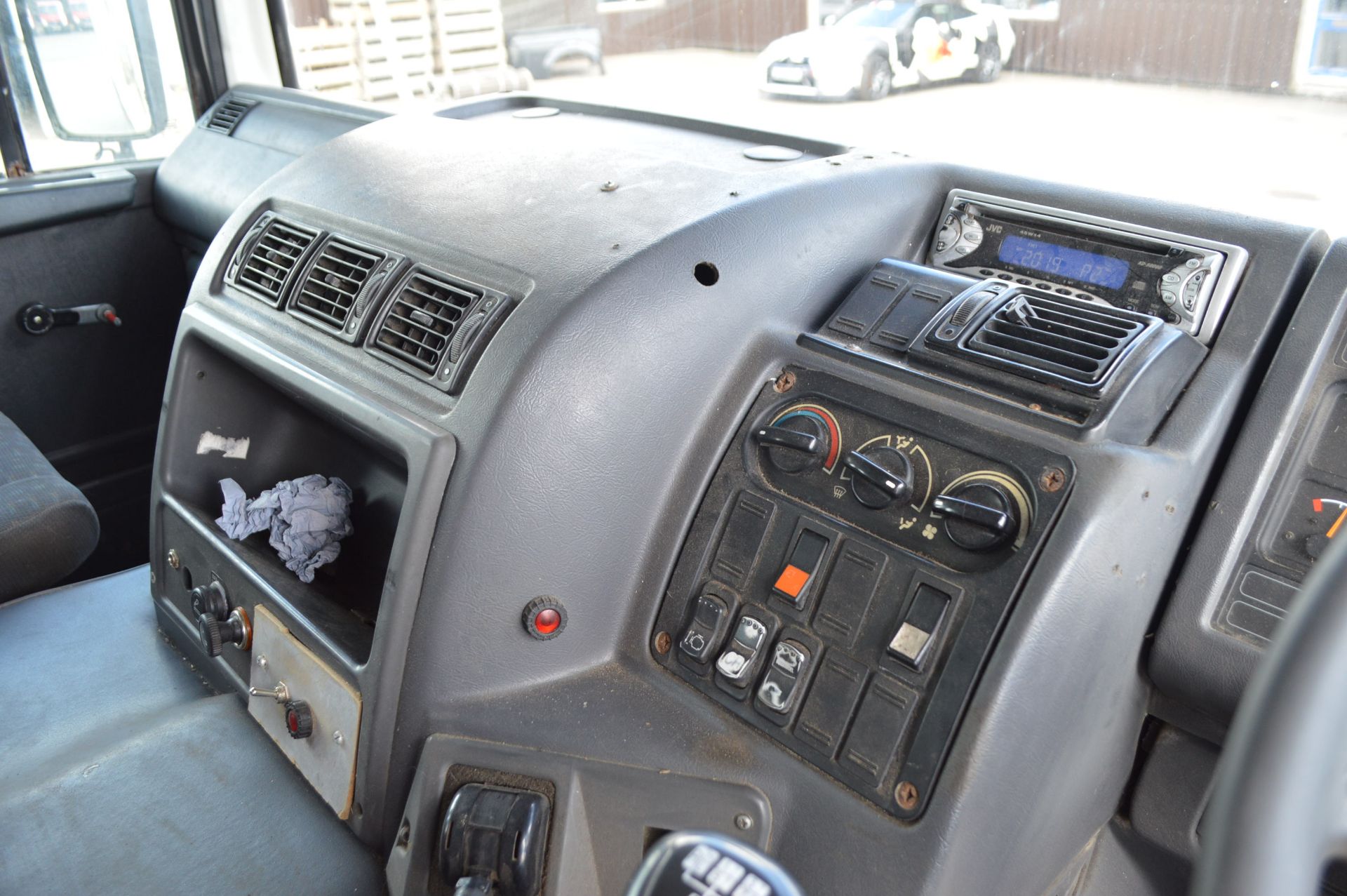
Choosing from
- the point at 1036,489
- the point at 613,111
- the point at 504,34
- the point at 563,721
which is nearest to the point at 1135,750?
the point at 1036,489

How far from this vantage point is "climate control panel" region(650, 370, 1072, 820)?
114cm

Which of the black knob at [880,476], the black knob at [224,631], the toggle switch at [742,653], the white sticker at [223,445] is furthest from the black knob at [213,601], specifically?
the black knob at [880,476]

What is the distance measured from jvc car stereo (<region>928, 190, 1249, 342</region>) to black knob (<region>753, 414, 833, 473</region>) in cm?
39

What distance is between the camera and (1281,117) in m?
1.39

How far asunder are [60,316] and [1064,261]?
2.49 meters

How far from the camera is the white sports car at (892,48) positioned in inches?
63.1

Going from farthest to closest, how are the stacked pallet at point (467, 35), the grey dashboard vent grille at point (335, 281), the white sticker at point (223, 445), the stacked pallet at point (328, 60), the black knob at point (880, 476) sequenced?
the stacked pallet at point (328, 60) < the stacked pallet at point (467, 35) < the white sticker at point (223, 445) < the grey dashboard vent grille at point (335, 281) < the black knob at point (880, 476)

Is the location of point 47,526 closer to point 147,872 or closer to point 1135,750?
point 147,872

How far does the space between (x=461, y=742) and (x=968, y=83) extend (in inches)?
48.9

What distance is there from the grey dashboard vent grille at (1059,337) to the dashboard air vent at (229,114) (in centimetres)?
235

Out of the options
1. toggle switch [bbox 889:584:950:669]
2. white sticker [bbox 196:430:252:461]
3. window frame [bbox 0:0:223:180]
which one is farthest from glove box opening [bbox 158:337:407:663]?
window frame [bbox 0:0:223:180]

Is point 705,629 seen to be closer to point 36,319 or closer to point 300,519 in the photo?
point 300,519

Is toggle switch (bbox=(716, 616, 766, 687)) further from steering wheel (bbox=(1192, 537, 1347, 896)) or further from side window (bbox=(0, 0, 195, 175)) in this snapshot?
side window (bbox=(0, 0, 195, 175))

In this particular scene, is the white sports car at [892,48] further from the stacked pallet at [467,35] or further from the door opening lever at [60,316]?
the door opening lever at [60,316]
